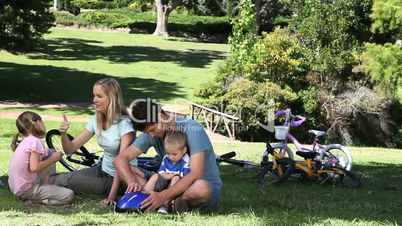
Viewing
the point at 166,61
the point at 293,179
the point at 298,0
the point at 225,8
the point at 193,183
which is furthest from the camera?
the point at 225,8

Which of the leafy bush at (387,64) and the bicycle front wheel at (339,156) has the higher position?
the leafy bush at (387,64)

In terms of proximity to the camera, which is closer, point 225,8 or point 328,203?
point 328,203

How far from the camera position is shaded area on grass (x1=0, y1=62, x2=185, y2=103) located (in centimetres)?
2531

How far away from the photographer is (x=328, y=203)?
719 cm

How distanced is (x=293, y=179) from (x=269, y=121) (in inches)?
431

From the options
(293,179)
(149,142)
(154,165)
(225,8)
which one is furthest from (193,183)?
(225,8)

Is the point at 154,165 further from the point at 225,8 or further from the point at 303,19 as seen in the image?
the point at 225,8

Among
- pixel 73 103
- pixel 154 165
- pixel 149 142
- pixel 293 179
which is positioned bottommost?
pixel 73 103

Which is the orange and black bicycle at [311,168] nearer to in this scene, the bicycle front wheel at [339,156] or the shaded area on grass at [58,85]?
the bicycle front wheel at [339,156]

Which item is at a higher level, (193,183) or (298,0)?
(298,0)

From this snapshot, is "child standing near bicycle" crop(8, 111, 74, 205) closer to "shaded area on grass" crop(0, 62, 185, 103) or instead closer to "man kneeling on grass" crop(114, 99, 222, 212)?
"man kneeling on grass" crop(114, 99, 222, 212)

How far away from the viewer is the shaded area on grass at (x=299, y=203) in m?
5.79

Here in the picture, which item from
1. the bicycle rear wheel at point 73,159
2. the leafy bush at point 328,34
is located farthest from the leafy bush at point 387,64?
the bicycle rear wheel at point 73,159

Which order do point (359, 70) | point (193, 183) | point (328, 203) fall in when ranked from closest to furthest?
point (193, 183) → point (328, 203) → point (359, 70)
